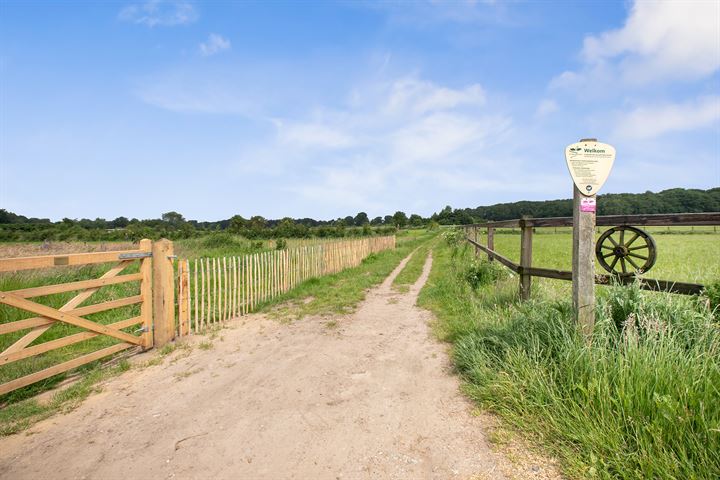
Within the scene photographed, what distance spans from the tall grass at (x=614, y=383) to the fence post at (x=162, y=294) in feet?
15.7

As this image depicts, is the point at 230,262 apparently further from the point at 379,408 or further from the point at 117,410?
the point at 379,408

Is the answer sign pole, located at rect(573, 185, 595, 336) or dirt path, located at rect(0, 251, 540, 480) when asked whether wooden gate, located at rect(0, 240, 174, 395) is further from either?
sign pole, located at rect(573, 185, 595, 336)

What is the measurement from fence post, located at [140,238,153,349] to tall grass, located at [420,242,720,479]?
16.1 feet

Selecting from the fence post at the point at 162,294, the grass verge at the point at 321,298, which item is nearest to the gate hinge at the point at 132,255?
the fence post at the point at 162,294

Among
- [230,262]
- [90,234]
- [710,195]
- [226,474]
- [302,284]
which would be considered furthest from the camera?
[90,234]

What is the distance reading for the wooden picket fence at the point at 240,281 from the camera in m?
6.23

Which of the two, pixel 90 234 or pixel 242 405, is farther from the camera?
pixel 90 234

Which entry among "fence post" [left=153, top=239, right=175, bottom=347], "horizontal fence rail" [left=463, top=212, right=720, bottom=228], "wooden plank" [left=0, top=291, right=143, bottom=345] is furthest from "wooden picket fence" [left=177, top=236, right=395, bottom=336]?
"horizontal fence rail" [left=463, top=212, right=720, bottom=228]

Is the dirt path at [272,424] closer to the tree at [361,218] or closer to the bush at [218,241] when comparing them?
the bush at [218,241]

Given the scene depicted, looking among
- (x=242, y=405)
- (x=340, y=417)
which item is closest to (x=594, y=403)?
(x=340, y=417)

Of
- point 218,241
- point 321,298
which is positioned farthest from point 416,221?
point 321,298

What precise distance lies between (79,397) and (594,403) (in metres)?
5.38

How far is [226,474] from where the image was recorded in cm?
253

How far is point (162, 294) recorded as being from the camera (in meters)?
5.57
